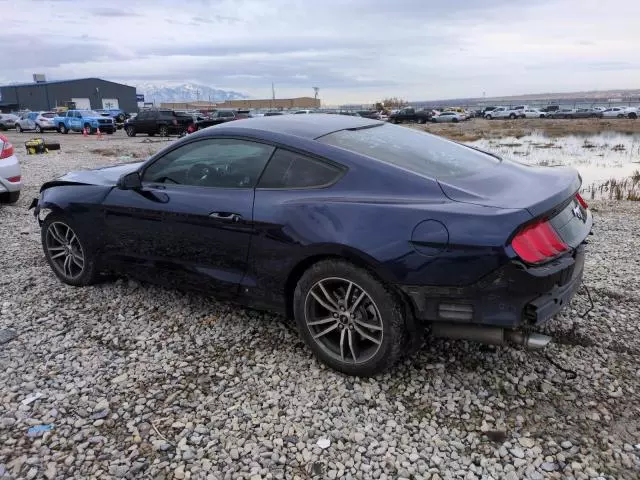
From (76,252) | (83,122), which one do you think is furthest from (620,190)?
(83,122)

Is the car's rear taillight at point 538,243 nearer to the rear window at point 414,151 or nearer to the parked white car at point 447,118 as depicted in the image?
the rear window at point 414,151

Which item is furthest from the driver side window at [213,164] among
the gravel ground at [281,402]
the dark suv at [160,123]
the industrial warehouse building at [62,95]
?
the industrial warehouse building at [62,95]

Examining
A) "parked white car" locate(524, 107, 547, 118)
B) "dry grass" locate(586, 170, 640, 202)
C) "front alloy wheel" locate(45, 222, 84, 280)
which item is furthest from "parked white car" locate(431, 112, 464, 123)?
"front alloy wheel" locate(45, 222, 84, 280)

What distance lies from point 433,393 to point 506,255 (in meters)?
1.02

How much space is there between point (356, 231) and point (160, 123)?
2822cm

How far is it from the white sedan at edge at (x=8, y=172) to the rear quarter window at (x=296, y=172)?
6.47 meters

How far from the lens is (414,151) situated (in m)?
3.56

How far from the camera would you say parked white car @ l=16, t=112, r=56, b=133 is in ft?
117

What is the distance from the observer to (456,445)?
2719 millimetres

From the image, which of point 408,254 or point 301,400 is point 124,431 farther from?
point 408,254

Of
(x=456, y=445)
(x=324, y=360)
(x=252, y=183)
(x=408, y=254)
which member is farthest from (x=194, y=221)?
(x=456, y=445)

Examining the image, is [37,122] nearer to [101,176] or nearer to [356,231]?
[101,176]

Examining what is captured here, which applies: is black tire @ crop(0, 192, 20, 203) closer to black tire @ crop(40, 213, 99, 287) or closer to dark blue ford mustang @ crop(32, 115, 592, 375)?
black tire @ crop(40, 213, 99, 287)

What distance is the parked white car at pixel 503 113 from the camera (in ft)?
206
